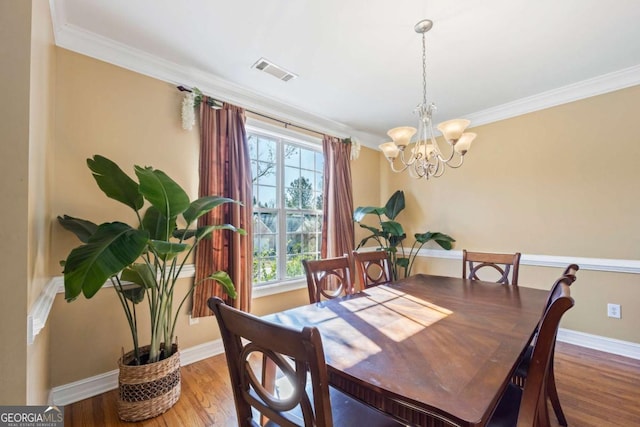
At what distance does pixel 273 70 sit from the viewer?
8.03 ft

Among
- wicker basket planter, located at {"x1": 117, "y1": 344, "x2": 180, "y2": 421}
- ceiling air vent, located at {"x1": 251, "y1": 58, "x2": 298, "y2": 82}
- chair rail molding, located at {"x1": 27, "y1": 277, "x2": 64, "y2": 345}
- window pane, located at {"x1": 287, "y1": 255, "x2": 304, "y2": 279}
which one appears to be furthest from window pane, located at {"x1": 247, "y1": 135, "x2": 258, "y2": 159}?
wicker basket planter, located at {"x1": 117, "y1": 344, "x2": 180, "y2": 421}

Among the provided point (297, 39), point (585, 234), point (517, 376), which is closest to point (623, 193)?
point (585, 234)

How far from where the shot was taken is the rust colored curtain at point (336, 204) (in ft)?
11.6

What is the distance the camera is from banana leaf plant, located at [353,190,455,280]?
11.9 feet

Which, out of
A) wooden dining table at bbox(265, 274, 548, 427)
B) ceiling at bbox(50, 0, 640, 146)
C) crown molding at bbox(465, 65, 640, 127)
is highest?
ceiling at bbox(50, 0, 640, 146)

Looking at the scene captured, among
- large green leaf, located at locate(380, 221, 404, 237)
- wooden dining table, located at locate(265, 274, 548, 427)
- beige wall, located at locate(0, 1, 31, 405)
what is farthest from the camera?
large green leaf, located at locate(380, 221, 404, 237)

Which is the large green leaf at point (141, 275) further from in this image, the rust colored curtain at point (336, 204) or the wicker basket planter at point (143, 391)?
the rust colored curtain at point (336, 204)

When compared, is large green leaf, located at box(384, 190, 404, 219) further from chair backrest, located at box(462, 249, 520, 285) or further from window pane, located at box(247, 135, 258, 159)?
window pane, located at box(247, 135, 258, 159)

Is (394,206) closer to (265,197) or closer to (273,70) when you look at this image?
(265,197)

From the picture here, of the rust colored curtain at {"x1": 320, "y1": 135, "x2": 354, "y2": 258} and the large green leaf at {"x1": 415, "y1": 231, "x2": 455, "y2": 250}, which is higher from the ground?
the rust colored curtain at {"x1": 320, "y1": 135, "x2": 354, "y2": 258}

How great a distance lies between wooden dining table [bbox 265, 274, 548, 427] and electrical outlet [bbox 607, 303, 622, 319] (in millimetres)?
1513

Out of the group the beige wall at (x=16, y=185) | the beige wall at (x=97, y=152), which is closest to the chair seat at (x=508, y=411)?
the beige wall at (x=16, y=185)

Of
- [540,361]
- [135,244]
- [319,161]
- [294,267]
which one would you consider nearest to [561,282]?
[540,361]

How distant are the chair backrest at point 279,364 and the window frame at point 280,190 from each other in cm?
195
